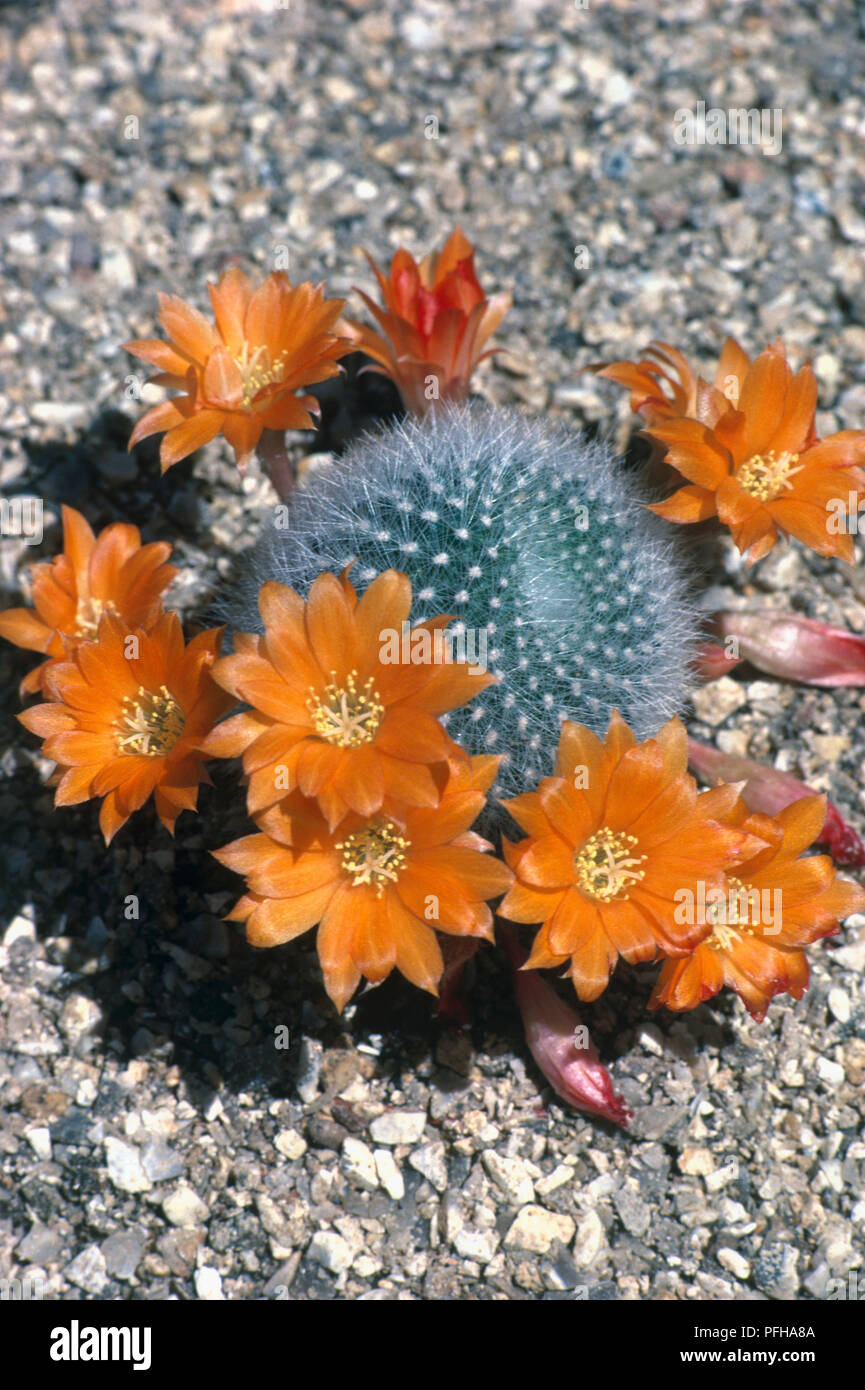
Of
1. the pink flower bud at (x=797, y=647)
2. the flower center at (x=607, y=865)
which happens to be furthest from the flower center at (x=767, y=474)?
the flower center at (x=607, y=865)

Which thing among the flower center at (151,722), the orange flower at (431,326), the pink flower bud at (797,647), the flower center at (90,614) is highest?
the orange flower at (431,326)

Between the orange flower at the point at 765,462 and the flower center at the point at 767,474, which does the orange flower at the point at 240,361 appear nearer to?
the orange flower at the point at 765,462

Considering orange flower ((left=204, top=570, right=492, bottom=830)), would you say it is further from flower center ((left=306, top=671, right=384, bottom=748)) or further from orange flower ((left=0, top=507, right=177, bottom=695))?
orange flower ((left=0, top=507, right=177, bottom=695))

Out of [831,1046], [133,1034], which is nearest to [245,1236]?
[133,1034]

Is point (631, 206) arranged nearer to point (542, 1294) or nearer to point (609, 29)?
point (609, 29)

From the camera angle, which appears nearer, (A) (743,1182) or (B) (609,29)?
(A) (743,1182)

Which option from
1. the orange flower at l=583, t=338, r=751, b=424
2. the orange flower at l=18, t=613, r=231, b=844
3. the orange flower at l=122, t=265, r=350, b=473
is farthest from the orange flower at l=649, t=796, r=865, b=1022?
the orange flower at l=122, t=265, r=350, b=473

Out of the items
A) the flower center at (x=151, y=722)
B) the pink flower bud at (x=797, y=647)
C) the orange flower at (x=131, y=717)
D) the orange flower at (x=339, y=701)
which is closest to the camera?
the orange flower at (x=339, y=701)
